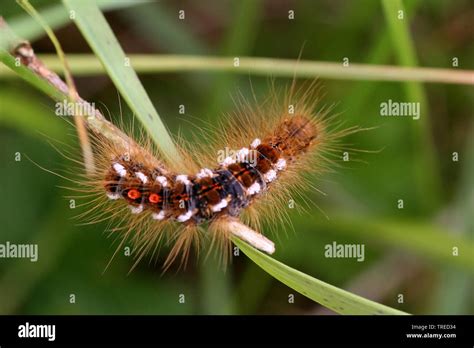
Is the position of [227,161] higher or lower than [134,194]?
higher

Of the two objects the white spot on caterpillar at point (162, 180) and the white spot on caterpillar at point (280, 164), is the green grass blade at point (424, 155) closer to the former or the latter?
the white spot on caterpillar at point (280, 164)

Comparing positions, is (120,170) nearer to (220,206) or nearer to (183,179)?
(183,179)

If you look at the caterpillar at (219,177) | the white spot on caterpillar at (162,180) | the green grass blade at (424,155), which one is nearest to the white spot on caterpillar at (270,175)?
the caterpillar at (219,177)

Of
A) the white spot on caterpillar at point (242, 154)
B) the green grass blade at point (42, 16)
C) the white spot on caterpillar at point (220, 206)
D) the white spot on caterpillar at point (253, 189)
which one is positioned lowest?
the white spot on caterpillar at point (220, 206)

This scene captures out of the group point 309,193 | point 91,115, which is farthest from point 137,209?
point 309,193

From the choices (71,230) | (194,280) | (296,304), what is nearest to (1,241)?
(71,230)

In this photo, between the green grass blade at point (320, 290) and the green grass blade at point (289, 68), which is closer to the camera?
the green grass blade at point (320, 290)

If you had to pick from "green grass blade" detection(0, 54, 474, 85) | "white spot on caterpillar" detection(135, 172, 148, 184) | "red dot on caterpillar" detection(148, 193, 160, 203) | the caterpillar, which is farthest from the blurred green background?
"red dot on caterpillar" detection(148, 193, 160, 203)
